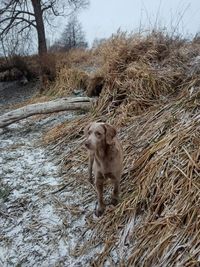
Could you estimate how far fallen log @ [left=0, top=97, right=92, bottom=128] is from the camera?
588 cm

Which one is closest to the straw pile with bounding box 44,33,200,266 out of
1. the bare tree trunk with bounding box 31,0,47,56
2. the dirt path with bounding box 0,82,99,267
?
the dirt path with bounding box 0,82,99,267

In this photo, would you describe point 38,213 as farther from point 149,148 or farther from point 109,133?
point 149,148

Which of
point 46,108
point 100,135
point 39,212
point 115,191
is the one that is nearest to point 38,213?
point 39,212

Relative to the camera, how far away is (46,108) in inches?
236

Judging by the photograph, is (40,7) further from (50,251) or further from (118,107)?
(50,251)

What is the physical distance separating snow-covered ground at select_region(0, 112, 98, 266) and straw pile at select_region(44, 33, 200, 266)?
0.47 ft

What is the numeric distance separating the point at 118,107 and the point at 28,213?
2.17 m

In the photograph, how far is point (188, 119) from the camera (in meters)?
3.84

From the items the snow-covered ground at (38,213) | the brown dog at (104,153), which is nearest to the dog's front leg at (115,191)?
the brown dog at (104,153)

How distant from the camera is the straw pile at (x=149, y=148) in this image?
2.67 m

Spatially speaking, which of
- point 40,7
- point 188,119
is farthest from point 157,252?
point 40,7

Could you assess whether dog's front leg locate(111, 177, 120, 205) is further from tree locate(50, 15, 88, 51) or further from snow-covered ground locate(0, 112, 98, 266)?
tree locate(50, 15, 88, 51)

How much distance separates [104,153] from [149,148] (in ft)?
2.55

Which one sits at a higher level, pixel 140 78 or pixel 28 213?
pixel 140 78
